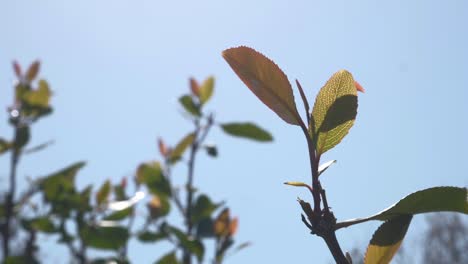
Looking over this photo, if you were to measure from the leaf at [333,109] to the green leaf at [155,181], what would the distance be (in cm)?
132

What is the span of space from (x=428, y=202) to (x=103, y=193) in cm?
139

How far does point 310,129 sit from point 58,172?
1.08 m

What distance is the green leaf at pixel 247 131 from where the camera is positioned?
2.16 metres

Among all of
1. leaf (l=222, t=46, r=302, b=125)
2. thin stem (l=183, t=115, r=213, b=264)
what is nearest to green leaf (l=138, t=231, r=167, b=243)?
thin stem (l=183, t=115, r=213, b=264)

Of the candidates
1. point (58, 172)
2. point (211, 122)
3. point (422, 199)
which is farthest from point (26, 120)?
point (422, 199)

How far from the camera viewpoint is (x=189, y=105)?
2.33m

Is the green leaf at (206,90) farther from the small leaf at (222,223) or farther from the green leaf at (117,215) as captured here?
the green leaf at (117,215)

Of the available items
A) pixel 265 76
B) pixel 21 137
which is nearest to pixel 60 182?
pixel 21 137

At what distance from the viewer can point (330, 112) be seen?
2.22 feet

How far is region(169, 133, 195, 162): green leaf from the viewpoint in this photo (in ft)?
7.05

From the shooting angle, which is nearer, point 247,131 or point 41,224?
point 41,224

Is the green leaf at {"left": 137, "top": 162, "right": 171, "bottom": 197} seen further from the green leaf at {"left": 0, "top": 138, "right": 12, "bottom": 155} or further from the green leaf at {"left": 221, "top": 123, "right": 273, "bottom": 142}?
the green leaf at {"left": 0, "top": 138, "right": 12, "bottom": 155}

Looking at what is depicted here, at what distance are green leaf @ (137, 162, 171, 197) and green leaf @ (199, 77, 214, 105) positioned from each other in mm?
492

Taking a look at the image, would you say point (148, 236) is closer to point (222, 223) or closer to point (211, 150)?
point (222, 223)
